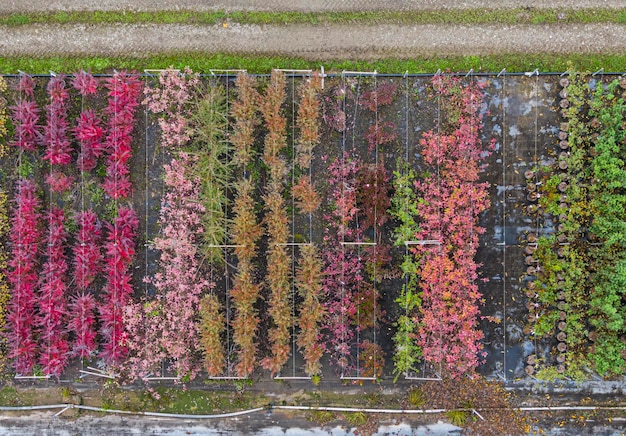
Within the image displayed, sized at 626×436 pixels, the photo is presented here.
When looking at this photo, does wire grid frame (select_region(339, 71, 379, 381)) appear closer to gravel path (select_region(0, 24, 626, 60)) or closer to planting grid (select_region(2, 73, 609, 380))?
planting grid (select_region(2, 73, 609, 380))

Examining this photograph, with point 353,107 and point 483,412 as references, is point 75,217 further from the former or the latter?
point 483,412

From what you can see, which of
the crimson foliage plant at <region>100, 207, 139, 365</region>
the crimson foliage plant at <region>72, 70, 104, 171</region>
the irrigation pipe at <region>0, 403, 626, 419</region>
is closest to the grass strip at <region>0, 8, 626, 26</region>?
the crimson foliage plant at <region>72, 70, 104, 171</region>

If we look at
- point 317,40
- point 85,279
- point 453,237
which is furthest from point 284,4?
point 85,279

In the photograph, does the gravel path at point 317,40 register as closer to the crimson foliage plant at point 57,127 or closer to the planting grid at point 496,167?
the planting grid at point 496,167

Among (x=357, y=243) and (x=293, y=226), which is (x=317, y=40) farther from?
(x=357, y=243)

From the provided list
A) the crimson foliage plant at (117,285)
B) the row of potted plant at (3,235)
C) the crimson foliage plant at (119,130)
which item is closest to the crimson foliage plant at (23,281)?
the row of potted plant at (3,235)

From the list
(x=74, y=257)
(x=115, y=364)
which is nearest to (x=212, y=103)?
(x=74, y=257)
